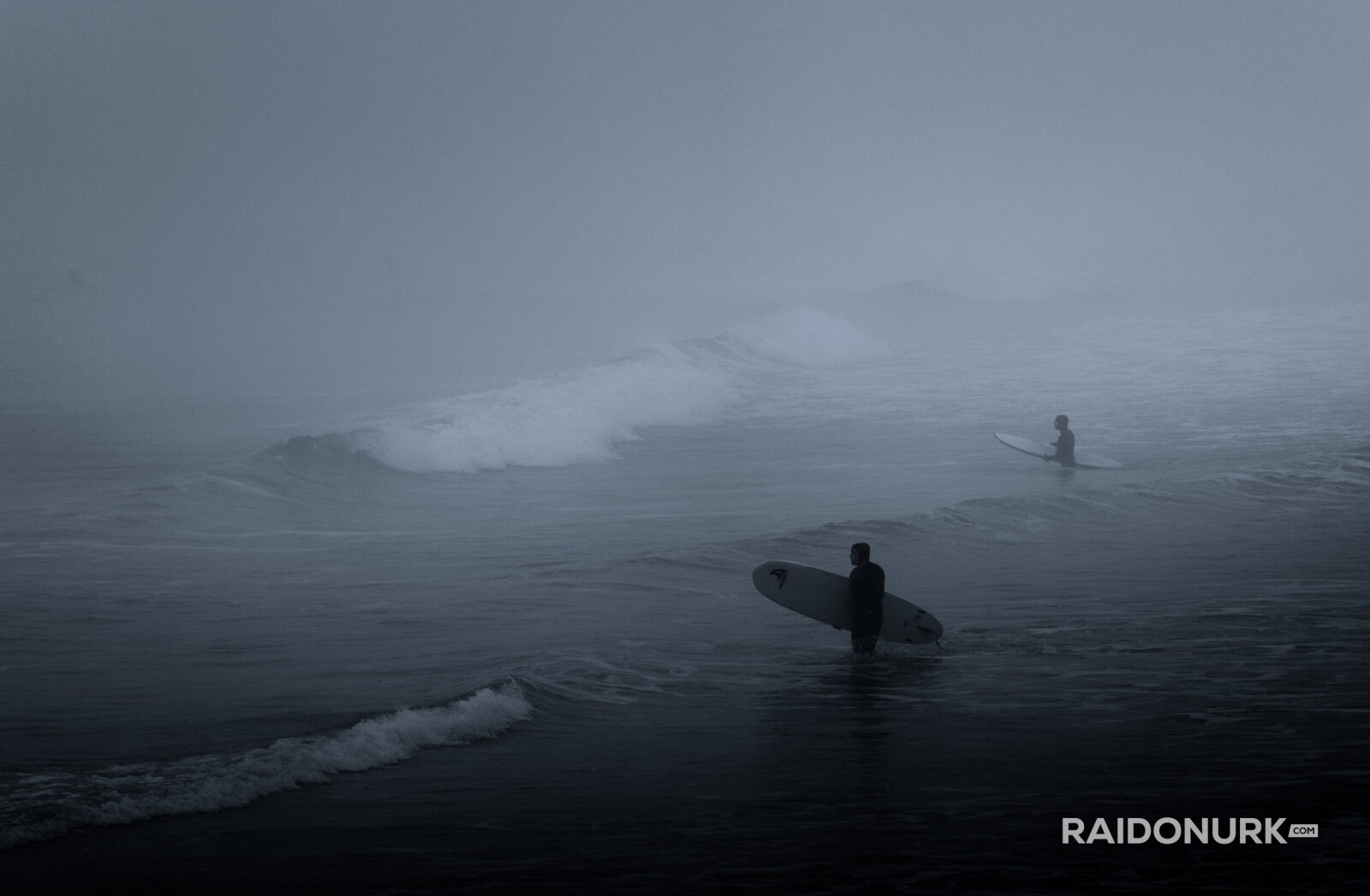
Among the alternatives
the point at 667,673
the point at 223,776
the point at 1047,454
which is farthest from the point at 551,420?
the point at 223,776

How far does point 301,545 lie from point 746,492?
652 cm

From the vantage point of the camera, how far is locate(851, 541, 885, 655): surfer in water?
1028cm

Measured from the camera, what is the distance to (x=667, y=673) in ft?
32.0

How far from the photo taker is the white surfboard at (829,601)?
1052cm

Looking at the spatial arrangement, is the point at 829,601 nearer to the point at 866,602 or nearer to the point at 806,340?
the point at 866,602

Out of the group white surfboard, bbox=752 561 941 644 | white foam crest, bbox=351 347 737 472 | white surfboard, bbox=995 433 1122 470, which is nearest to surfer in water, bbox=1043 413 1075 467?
white surfboard, bbox=995 433 1122 470

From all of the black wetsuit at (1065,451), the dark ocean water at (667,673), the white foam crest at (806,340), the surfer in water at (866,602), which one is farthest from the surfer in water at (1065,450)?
the white foam crest at (806,340)

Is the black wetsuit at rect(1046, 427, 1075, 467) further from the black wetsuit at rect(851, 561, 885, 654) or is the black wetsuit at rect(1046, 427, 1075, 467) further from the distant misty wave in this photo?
the black wetsuit at rect(851, 561, 885, 654)

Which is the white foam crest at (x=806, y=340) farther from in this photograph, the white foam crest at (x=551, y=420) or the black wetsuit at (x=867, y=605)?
the black wetsuit at (x=867, y=605)

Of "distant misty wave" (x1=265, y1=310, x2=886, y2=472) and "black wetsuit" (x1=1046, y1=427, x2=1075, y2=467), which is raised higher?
"distant misty wave" (x1=265, y1=310, x2=886, y2=472)

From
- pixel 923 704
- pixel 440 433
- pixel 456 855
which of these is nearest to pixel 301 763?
pixel 456 855

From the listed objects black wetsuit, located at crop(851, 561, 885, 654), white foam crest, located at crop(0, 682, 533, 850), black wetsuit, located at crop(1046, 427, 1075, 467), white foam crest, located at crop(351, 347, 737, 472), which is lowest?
white foam crest, located at crop(0, 682, 533, 850)

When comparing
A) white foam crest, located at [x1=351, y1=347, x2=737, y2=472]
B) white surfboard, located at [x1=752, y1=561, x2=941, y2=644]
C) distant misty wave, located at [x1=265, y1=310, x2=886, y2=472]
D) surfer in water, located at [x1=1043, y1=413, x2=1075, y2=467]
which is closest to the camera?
white surfboard, located at [x1=752, y1=561, x2=941, y2=644]

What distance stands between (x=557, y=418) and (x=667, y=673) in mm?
18062
